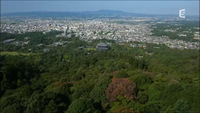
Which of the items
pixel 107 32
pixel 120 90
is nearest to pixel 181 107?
pixel 120 90

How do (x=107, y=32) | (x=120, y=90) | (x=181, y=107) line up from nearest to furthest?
(x=181, y=107) → (x=120, y=90) → (x=107, y=32)

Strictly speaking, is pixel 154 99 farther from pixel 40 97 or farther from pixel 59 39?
pixel 59 39

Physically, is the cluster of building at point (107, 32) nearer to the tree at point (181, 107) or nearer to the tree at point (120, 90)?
the tree at point (120, 90)

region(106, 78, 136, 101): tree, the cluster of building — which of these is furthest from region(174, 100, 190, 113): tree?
the cluster of building

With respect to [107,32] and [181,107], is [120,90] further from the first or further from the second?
[107,32]

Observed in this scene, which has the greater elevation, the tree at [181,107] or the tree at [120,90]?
the tree at [120,90]

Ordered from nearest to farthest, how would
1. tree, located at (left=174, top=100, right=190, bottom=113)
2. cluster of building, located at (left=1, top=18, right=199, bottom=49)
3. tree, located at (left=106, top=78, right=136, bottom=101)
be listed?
1. tree, located at (left=174, top=100, right=190, bottom=113)
2. tree, located at (left=106, top=78, right=136, bottom=101)
3. cluster of building, located at (left=1, top=18, right=199, bottom=49)

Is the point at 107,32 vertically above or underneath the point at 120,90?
underneath

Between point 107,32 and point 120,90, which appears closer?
point 120,90

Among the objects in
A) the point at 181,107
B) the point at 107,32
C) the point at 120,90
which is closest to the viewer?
the point at 181,107

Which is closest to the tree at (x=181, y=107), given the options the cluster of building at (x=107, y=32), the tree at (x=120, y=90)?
the tree at (x=120, y=90)

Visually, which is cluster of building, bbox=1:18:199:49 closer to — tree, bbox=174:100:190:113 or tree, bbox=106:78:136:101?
tree, bbox=106:78:136:101
